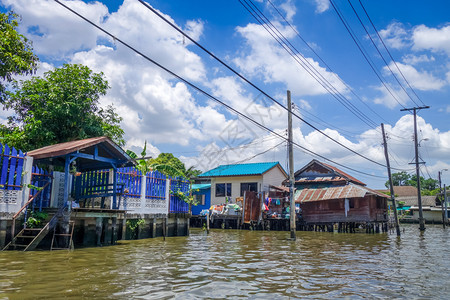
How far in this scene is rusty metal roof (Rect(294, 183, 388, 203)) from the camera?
2916 cm

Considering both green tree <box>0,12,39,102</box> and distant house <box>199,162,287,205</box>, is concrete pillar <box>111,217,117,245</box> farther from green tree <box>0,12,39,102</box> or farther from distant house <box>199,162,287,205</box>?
distant house <box>199,162,287,205</box>

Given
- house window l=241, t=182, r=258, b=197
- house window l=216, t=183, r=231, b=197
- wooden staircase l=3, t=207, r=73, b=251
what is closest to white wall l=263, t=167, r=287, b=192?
house window l=241, t=182, r=258, b=197

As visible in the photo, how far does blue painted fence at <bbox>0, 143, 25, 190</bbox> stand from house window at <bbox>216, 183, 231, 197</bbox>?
27.3 metres

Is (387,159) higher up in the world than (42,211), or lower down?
higher up

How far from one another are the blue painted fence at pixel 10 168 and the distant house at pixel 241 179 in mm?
24808

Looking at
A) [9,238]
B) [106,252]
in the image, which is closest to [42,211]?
[9,238]

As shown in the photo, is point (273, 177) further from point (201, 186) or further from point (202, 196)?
point (202, 196)

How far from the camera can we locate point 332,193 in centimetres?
3073

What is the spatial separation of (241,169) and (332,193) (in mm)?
11427

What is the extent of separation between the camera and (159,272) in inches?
342

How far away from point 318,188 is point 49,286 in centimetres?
3003

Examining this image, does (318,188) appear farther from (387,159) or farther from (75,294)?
(75,294)

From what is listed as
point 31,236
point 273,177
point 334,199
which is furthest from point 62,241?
point 273,177

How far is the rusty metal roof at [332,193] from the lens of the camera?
2916 centimetres
